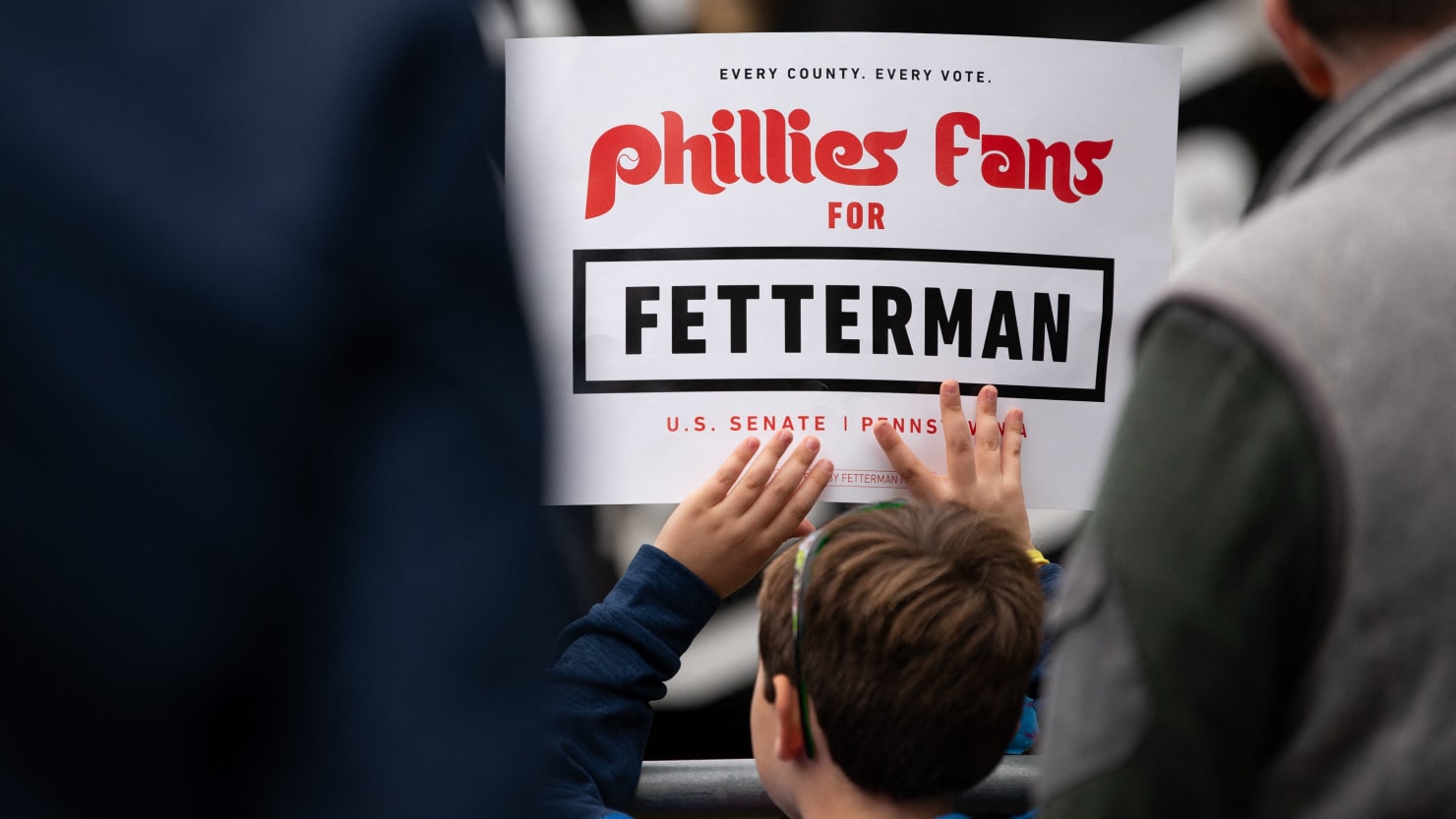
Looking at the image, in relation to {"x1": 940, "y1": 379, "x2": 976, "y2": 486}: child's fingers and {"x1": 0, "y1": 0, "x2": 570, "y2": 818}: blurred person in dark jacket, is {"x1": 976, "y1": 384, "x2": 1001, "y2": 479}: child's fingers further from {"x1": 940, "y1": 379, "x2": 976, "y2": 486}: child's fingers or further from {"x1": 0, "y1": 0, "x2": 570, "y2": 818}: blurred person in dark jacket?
{"x1": 0, "y1": 0, "x2": 570, "y2": 818}: blurred person in dark jacket

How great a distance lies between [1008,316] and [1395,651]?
2.48ft

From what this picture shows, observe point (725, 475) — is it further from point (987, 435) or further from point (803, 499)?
point (987, 435)

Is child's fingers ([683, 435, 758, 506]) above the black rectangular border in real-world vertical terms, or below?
below

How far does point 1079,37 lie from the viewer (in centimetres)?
152

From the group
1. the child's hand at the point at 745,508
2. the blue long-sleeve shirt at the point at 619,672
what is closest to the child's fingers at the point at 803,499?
the child's hand at the point at 745,508

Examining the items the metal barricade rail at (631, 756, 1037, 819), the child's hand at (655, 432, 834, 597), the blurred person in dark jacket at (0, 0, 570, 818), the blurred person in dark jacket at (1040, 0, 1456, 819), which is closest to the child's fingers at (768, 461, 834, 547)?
the child's hand at (655, 432, 834, 597)

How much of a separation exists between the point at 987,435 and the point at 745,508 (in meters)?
0.25

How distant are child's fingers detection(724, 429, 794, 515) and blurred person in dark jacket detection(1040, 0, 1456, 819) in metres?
0.66

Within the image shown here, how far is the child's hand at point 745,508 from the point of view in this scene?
1376mm

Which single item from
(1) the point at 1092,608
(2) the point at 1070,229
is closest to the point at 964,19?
(2) the point at 1070,229

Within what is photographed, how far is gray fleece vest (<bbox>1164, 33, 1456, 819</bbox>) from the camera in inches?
25.5

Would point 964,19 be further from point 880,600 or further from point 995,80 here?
point 880,600

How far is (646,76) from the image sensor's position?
1387 millimetres

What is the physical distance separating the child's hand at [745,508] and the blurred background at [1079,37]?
92 mm
